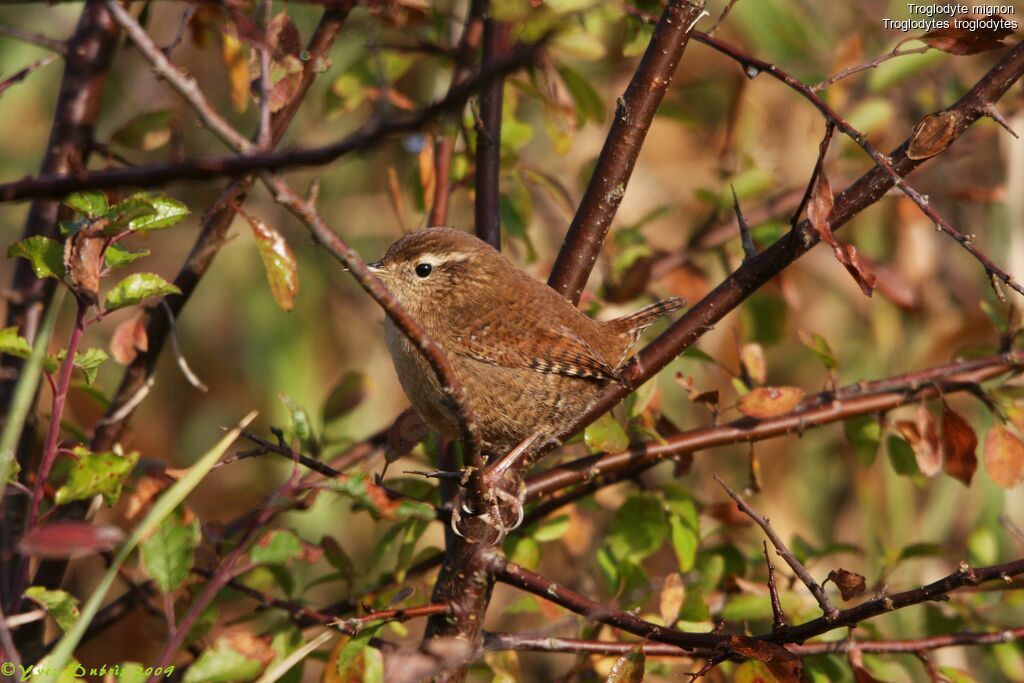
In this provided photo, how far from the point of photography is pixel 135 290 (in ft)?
5.95

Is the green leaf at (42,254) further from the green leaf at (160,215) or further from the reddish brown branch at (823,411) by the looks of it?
the reddish brown branch at (823,411)

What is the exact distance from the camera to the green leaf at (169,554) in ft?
5.29

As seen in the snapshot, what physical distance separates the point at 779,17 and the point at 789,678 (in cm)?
299

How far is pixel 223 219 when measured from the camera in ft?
8.28

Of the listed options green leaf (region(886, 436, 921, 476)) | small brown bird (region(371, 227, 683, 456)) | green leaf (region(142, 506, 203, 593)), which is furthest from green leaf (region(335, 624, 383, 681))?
green leaf (region(886, 436, 921, 476))

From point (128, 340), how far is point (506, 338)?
0.94m

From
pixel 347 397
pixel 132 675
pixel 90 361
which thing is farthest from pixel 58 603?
pixel 347 397

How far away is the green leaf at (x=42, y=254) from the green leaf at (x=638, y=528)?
56.5 inches

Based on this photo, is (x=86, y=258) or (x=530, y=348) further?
(x=530, y=348)

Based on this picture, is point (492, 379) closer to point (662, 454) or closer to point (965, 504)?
point (662, 454)

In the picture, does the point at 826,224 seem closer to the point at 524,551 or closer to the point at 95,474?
the point at 524,551

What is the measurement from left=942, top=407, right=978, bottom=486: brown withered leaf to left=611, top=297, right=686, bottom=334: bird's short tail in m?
0.78

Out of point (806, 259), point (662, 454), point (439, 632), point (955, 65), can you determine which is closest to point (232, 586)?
point (439, 632)

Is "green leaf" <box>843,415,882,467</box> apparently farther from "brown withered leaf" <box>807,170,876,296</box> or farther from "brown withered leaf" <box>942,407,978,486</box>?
"brown withered leaf" <box>807,170,876,296</box>
